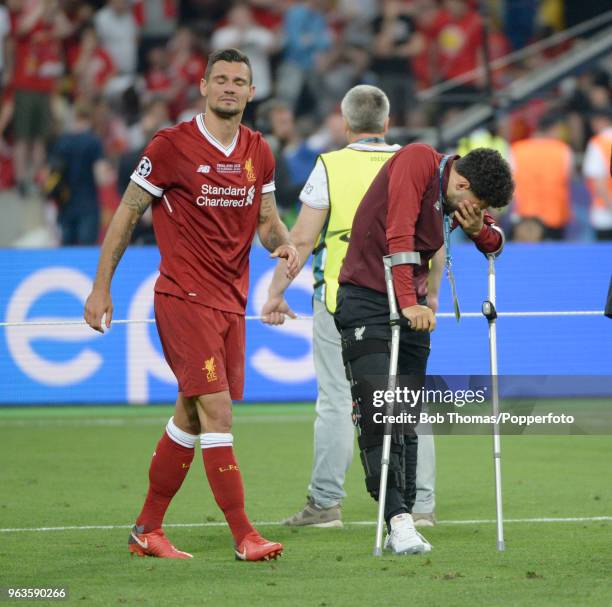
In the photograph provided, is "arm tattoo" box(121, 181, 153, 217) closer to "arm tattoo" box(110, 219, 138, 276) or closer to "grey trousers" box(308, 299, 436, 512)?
"arm tattoo" box(110, 219, 138, 276)

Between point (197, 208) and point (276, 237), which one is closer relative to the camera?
point (197, 208)

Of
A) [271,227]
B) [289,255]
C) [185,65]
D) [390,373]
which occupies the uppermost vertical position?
[185,65]

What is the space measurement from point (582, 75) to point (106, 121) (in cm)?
675

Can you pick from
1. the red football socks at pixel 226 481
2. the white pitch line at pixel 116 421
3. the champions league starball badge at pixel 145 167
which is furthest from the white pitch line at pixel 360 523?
the white pitch line at pixel 116 421

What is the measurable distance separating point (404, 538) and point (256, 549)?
2.43ft

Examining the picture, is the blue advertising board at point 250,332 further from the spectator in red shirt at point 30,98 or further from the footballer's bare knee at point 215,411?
the footballer's bare knee at point 215,411

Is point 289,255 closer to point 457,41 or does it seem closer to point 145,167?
point 145,167

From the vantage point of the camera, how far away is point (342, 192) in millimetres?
8961

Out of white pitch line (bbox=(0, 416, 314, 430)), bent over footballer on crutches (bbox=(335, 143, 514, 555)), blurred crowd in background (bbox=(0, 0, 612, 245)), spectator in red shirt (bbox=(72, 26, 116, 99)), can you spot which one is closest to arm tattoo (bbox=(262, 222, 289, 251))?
bent over footballer on crutches (bbox=(335, 143, 514, 555))

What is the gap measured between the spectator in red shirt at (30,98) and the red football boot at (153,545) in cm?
1384

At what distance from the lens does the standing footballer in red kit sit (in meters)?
7.64

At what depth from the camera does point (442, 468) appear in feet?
38.0

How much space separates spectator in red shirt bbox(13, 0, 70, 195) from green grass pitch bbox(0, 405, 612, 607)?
7703 millimetres

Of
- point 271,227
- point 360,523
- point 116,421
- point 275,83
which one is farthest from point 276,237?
point 275,83
